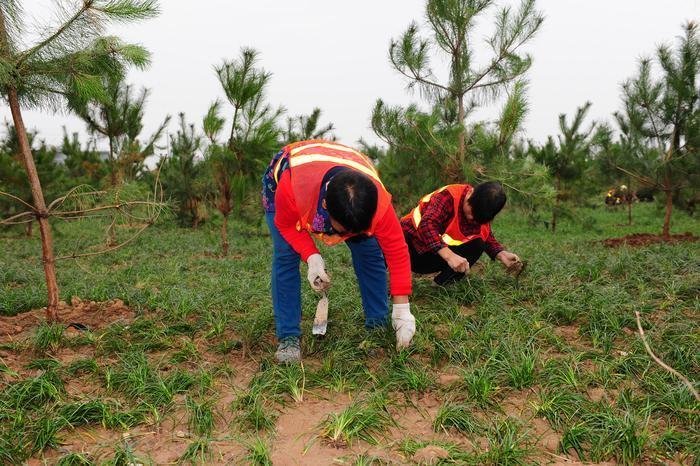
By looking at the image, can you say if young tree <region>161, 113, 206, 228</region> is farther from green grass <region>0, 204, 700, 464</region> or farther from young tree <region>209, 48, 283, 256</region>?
green grass <region>0, 204, 700, 464</region>

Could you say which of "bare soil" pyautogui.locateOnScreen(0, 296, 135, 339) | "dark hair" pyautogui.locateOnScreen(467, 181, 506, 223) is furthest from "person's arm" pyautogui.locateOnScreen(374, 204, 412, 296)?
"bare soil" pyautogui.locateOnScreen(0, 296, 135, 339)

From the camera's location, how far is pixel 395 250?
2.63m

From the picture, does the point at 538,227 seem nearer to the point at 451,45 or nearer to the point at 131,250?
the point at 451,45

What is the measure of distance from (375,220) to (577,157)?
29.5 ft

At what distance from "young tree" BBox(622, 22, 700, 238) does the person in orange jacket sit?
22.0 ft

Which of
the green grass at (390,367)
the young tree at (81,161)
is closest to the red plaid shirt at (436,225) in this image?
the green grass at (390,367)

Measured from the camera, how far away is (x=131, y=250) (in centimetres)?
790

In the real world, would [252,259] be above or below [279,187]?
below

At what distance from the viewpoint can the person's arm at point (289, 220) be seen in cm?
254

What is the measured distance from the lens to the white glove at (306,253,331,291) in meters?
2.57

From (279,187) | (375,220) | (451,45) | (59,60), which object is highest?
(451,45)

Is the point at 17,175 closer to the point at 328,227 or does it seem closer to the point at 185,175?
the point at 185,175

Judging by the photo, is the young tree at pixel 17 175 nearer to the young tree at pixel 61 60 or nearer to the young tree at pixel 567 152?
the young tree at pixel 61 60

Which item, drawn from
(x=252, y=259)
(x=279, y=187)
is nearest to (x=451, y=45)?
(x=252, y=259)
